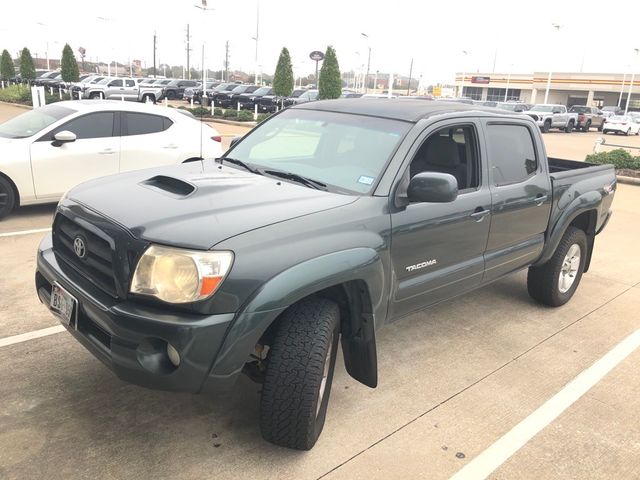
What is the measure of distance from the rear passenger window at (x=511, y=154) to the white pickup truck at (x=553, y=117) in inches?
1166

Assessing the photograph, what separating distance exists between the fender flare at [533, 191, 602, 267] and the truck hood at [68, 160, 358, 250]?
2418 millimetres

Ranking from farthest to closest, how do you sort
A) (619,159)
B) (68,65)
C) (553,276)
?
(68,65) < (619,159) < (553,276)

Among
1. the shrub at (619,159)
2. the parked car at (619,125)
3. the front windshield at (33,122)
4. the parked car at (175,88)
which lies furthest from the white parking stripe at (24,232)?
the parked car at (619,125)

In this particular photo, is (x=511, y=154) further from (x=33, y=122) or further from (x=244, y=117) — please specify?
(x=244, y=117)

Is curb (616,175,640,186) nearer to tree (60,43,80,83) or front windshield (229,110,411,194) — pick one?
front windshield (229,110,411,194)

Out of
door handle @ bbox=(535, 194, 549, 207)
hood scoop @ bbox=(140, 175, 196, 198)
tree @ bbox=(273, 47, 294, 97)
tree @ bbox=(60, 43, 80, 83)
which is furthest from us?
tree @ bbox=(60, 43, 80, 83)

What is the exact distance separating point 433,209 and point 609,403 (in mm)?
1708

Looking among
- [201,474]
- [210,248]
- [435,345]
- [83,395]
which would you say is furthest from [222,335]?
[435,345]

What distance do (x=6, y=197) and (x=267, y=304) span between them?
572cm

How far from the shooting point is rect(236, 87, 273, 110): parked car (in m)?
32.1

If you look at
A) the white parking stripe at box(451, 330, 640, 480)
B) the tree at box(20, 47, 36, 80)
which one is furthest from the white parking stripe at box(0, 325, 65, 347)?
the tree at box(20, 47, 36, 80)

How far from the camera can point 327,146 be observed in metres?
3.77

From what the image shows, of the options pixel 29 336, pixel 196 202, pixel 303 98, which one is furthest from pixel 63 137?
pixel 303 98

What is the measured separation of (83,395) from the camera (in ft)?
10.8
